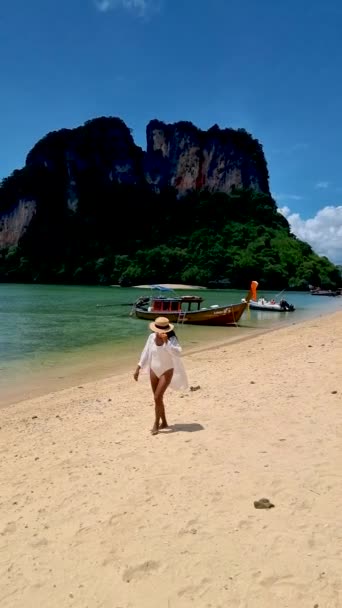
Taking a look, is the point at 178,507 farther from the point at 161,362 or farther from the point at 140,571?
the point at 161,362

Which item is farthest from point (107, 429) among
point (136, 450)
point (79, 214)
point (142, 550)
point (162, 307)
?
point (79, 214)

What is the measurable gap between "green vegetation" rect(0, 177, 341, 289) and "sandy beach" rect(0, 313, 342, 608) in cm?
10596

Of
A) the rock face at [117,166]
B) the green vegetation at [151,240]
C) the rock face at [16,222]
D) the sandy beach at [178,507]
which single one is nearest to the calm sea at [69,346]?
the sandy beach at [178,507]

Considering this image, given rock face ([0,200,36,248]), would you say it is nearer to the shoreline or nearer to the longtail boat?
the longtail boat

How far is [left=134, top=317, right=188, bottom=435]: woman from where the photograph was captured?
6754 mm

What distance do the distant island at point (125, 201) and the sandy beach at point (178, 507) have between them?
406 feet

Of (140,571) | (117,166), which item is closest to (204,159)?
(117,166)

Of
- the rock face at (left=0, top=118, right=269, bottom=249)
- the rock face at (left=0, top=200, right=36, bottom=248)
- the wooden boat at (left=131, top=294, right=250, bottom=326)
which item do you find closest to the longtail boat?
the wooden boat at (left=131, top=294, right=250, bottom=326)

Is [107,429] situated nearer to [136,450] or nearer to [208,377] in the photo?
[136,450]

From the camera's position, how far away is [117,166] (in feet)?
522

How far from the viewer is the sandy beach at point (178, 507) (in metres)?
3.38

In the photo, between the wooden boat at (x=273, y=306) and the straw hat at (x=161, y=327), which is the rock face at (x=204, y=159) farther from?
→ the straw hat at (x=161, y=327)

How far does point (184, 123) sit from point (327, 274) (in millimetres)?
71120

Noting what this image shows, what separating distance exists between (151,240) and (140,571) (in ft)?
478
